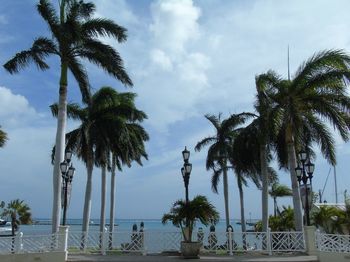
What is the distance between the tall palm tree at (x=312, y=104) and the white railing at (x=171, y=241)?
2.65 meters

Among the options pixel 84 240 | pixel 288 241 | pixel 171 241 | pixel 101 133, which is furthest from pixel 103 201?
pixel 288 241

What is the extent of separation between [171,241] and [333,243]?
799 cm

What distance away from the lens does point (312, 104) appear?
24.7 meters

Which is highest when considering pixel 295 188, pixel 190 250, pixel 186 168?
pixel 186 168

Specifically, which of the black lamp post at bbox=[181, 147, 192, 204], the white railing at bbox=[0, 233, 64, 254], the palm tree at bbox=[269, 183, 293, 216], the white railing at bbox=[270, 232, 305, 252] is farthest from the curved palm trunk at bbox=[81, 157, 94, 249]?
the palm tree at bbox=[269, 183, 293, 216]

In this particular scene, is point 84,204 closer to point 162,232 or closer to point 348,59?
point 162,232

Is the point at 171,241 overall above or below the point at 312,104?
below

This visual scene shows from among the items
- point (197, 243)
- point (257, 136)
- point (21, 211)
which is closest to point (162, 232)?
point (197, 243)

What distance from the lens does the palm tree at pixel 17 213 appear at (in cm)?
5059

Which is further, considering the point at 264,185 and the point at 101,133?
the point at 101,133

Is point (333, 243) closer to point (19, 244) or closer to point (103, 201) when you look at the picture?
point (19, 244)

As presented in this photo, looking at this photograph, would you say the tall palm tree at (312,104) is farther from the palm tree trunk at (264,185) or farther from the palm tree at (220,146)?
the palm tree at (220,146)

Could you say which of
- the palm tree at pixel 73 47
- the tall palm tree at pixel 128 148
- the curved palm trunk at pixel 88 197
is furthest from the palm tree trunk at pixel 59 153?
the curved palm trunk at pixel 88 197

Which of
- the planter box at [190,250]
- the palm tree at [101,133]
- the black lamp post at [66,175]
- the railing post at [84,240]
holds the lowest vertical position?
the planter box at [190,250]
